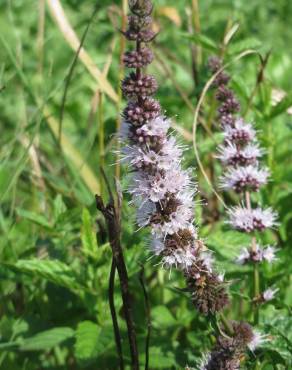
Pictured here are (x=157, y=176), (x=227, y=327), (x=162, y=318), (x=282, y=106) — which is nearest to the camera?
(x=157, y=176)

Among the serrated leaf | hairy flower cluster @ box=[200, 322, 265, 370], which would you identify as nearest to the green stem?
hairy flower cluster @ box=[200, 322, 265, 370]

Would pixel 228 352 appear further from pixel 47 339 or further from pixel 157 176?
pixel 47 339

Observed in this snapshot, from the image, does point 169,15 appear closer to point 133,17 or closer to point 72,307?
point 72,307

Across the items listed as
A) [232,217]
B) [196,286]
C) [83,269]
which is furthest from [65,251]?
[196,286]

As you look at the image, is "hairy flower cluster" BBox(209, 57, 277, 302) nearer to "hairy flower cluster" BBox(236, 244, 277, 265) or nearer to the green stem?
"hairy flower cluster" BBox(236, 244, 277, 265)

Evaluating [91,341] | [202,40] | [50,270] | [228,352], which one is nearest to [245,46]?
[202,40]

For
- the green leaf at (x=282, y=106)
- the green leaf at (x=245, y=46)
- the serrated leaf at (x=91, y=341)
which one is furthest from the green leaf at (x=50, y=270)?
the green leaf at (x=245, y=46)
